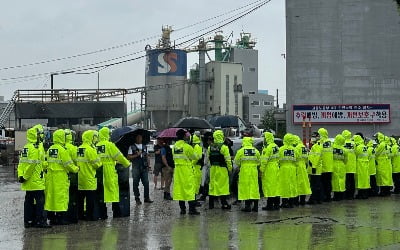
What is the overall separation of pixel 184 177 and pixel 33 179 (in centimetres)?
318

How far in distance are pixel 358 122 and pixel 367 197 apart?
56.7ft

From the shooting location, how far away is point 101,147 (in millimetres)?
12578

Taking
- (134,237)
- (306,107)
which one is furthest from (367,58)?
(134,237)

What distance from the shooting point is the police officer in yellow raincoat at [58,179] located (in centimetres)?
1178

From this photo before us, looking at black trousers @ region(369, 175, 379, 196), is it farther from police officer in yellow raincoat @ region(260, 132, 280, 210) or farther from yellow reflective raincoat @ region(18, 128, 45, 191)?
yellow reflective raincoat @ region(18, 128, 45, 191)

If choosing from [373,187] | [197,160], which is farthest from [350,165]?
[197,160]

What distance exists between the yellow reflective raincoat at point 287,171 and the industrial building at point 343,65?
64.8 feet

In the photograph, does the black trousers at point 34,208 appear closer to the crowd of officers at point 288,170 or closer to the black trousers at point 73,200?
the black trousers at point 73,200

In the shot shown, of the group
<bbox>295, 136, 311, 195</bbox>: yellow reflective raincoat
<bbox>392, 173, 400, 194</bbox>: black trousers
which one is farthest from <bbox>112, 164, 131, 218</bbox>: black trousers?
<bbox>392, 173, 400, 194</bbox>: black trousers

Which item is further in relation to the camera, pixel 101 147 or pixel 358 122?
pixel 358 122

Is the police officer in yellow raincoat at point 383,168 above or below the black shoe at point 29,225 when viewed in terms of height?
above

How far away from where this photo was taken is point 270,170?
1384 centimetres

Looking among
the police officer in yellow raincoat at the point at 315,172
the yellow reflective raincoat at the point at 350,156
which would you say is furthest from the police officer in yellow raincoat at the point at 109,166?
the yellow reflective raincoat at the point at 350,156

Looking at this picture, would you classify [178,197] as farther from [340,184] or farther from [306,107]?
[306,107]
